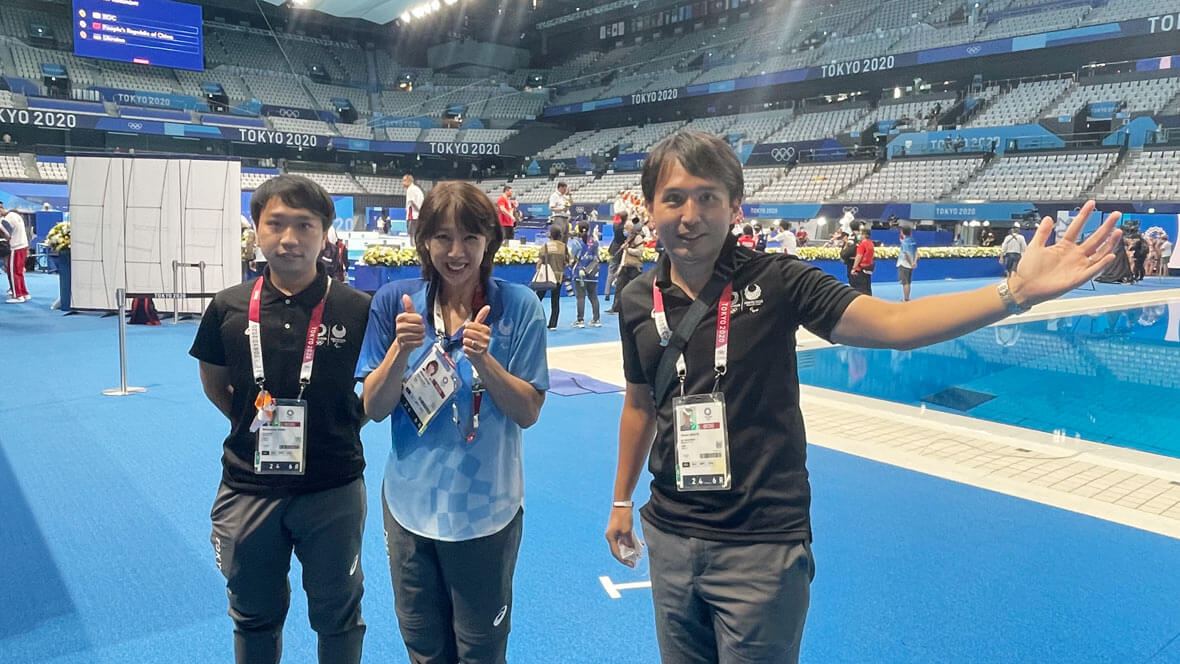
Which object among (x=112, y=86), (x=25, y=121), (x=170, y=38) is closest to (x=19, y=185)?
(x=25, y=121)

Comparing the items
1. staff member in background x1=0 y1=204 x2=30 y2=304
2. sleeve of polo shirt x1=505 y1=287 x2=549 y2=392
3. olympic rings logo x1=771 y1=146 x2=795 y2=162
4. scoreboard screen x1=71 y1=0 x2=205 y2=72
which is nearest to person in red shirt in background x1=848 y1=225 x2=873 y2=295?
sleeve of polo shirt x1=505 y1=287 x2=549 y2=392

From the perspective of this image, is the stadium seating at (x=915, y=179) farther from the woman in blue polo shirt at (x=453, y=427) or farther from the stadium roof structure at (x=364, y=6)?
the woman in blue polo shirt at (x=453, y=427)

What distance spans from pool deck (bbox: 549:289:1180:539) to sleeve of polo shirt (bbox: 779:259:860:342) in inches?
144

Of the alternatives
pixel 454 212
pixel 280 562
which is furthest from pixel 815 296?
pixel 280 562

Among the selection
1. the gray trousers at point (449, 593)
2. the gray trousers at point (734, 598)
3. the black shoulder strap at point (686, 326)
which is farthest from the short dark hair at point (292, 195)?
Result: the gray trousers at point (734, 598)

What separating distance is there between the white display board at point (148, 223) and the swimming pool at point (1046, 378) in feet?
26.7

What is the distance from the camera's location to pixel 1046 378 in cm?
885

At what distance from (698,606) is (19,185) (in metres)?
34.7

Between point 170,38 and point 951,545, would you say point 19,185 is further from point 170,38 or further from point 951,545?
point 951,545

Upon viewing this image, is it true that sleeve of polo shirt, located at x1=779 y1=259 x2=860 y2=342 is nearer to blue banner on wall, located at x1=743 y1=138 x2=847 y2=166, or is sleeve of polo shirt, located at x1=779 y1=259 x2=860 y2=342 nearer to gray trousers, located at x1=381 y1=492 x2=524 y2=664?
gray trousers, located at x1=381 y1=492 x2=524 y2=664

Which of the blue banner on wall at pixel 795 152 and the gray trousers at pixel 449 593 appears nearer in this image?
the gray trousers at pixel 449 593

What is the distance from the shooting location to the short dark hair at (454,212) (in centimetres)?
193

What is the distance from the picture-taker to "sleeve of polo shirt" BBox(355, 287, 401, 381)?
6.61 feet

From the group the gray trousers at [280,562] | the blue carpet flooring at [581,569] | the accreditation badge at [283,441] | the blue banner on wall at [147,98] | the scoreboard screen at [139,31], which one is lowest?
the blue carpet flooring at [581,569]
